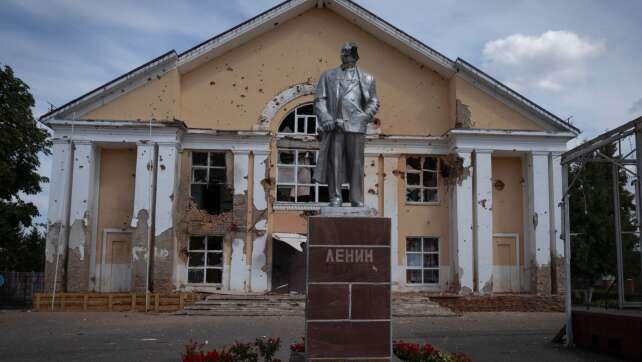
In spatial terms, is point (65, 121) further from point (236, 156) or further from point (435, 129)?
point (435, 129)

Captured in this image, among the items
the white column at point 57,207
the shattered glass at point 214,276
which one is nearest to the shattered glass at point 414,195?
the shattered glass at point 214,276

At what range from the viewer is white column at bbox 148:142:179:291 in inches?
786

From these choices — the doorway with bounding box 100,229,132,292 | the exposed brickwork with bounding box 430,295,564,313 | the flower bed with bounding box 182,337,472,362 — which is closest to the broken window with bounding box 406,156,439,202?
the exposed brickwork with bounding box 430,295,564,313

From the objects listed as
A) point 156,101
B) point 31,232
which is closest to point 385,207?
point 156,101

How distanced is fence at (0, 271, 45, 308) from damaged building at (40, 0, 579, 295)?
5.30 metres

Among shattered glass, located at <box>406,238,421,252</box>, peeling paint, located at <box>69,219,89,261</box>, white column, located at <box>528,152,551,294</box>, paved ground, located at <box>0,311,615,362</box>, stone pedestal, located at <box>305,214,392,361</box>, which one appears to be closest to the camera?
stone pedestal, located at <box>305,214,392,361</box>

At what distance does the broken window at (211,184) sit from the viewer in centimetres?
2150

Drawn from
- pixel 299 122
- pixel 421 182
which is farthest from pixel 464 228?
pixel 299 122

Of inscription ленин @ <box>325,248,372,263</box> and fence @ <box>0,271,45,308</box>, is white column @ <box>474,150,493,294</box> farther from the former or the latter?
fence @ <box>0,271,45,308</box>

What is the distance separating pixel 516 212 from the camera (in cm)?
2186

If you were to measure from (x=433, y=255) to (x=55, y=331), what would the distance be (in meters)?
12.6

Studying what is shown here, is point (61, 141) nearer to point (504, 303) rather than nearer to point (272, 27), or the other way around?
point (272, 27)

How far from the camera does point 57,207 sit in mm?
20266

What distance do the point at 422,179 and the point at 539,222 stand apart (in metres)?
4.16
